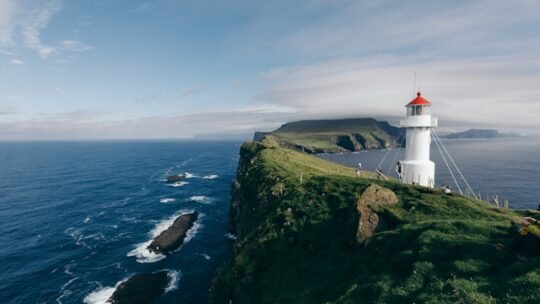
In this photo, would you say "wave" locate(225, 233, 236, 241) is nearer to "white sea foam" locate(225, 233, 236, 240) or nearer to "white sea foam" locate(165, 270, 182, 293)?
"white sea foam" locate(225, 233, 236, 240)

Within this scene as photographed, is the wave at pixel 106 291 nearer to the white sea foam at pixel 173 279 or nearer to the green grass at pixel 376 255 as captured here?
the white sea foam at pixel 173 279

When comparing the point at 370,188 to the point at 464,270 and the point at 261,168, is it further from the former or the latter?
the point at 261,168

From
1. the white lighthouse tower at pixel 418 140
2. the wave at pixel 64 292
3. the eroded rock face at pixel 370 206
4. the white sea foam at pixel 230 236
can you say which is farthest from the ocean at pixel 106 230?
the white lighthouse tower at pixel 418 140

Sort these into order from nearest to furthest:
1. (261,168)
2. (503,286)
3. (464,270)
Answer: (503,286)
(464,270)
(261,168)

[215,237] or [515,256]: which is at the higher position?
[515,256]

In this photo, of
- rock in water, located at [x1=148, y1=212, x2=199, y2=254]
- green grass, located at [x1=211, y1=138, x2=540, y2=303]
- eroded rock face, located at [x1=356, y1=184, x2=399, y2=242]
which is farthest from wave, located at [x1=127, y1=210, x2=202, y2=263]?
eroded rock face, located at [x1=356, y1=184, x2=399, y2=242]

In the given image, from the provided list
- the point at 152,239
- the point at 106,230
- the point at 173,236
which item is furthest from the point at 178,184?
the point at 173,236

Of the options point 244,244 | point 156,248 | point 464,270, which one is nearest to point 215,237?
point 156,248
